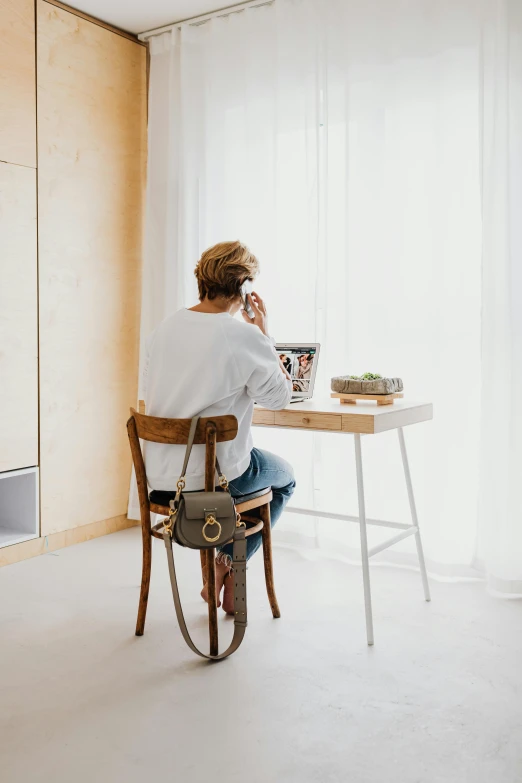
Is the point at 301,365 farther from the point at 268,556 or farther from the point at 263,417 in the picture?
the point at 268,556

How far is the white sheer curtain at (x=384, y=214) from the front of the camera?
2.92m

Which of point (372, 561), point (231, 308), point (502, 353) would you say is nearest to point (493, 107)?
point (502, 353)

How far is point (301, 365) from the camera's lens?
2.95 m

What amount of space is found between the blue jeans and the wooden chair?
31 mm

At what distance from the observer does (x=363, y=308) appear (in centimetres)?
330

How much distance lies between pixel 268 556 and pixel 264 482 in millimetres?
285

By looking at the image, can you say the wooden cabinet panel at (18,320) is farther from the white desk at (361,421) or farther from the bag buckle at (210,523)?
the bag buckle at (210,523)

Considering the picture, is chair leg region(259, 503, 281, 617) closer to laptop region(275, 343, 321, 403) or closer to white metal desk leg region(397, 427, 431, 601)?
laptop region(275, 343, 321, 403)

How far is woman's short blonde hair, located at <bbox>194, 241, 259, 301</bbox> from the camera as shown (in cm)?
246

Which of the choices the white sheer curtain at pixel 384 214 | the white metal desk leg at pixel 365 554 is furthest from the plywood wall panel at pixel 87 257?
the white metal desk leg at pixel 365 554

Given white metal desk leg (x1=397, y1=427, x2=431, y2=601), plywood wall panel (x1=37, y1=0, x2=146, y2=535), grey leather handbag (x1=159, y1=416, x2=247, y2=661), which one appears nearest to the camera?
grey leather handbag (x1=159, y1=416, x2=247, y2=661)

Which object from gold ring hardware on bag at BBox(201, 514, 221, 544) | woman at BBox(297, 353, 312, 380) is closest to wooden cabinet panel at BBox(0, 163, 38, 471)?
woman at BBox(297, 353, 312, 380)

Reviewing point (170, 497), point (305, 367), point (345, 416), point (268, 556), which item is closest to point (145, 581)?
point (170, 497)

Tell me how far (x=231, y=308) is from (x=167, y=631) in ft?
3.74
